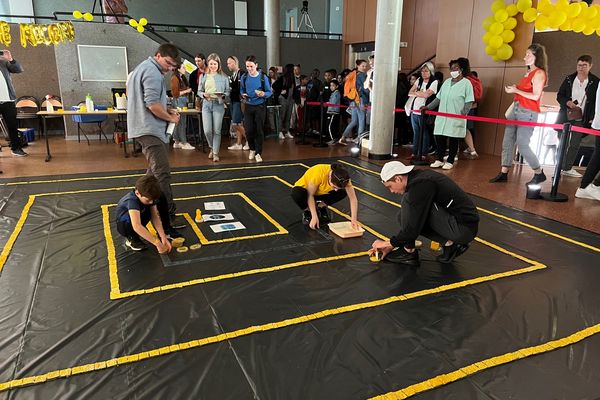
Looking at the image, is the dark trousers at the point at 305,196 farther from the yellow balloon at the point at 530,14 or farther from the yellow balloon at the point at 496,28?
the yellow balloon at the point at 496,28

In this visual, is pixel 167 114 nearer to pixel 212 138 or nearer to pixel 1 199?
pixel 1 199

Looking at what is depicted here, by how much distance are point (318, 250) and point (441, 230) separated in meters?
1.20

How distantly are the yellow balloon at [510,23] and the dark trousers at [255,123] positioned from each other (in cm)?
525

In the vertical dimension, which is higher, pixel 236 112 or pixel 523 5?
pixel 523 5

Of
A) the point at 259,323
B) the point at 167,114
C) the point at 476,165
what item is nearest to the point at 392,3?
the point at 476,165

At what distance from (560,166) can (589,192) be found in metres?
0.77

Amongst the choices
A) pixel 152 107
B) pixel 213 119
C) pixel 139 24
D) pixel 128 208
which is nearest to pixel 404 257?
pixel 128 208

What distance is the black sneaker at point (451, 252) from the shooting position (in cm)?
394

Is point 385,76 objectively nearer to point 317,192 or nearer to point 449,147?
point 449,147

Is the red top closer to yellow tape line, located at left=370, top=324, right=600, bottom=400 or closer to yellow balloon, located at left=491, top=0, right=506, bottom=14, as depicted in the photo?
yellow balloon, located at left=491, top=0, right=506, bottom=14

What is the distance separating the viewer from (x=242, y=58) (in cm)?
1415

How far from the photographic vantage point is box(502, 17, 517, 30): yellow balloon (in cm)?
889

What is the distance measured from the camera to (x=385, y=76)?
8609mm

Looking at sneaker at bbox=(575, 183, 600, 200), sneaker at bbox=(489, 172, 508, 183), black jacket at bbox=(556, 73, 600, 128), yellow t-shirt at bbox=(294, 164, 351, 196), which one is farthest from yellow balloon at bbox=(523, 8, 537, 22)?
yellow t-shirt at bbox=(294, 164, 351, 196)
